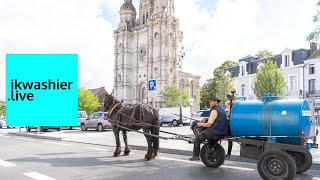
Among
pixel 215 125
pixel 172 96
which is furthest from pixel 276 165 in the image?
pixel 172 96

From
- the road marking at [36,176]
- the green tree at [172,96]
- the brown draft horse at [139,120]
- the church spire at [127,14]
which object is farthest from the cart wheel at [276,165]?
the church spire at [127,14]

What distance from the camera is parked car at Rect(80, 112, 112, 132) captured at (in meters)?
28.3

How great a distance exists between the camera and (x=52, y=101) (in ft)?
69.2

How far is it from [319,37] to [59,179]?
12.2 meters

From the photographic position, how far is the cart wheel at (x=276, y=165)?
705 cm

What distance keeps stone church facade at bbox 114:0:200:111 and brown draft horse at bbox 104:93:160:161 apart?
78.1 m

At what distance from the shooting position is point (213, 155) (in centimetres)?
909

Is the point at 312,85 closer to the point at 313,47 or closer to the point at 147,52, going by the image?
the point at 313,47

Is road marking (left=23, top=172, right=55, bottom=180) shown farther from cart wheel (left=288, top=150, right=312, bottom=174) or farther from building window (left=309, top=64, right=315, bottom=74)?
building window (left=309, top=64, right=315, bottom=74)

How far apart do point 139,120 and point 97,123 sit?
18294mm

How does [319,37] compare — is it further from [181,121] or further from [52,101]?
[181,121]

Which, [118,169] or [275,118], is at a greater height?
[275,118]

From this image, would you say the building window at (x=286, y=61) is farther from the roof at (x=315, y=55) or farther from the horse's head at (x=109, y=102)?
the horse's head at (x=109, y=102)

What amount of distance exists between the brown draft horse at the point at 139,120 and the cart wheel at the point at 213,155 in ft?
6.91
